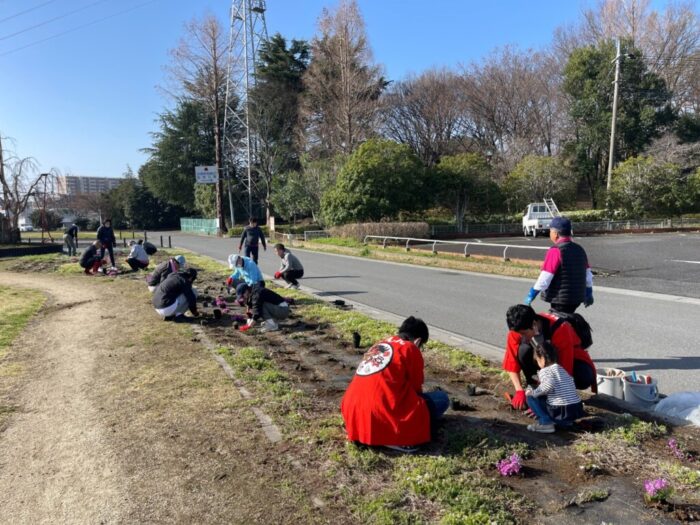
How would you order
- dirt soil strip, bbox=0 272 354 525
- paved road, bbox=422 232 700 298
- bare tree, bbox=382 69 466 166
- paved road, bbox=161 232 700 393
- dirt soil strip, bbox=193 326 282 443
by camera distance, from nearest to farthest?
dirt soil strip, bbox=0 272 354 525, dirt soil strip, bbox=193 326 282 443, paved road, bbox=161 232 700 393, paved road, bbox=422 232 700 298, bare tree, bbox=382 69 466 166

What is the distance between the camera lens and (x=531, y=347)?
13.1 feet

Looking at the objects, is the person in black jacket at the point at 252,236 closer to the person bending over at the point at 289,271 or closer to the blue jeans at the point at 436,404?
the person bending over at the point at 289,271

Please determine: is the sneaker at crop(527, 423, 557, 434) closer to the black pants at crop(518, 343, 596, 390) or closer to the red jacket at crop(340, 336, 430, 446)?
the black pants at crop(518, 343, 596, 390)

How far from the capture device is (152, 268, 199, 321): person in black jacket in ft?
26.7

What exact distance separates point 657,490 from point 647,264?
43.5ft

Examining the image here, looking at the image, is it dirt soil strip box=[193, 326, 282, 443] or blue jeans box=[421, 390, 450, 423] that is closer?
blue jeans box=[421, 390, 450, 423]

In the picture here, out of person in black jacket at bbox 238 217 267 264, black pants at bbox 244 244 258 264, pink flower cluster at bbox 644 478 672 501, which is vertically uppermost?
person in black jacket at bbox 238 217 267 264

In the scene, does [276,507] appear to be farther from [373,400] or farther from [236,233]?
[236,233]

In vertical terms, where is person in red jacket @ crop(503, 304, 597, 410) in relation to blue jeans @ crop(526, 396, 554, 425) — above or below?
above

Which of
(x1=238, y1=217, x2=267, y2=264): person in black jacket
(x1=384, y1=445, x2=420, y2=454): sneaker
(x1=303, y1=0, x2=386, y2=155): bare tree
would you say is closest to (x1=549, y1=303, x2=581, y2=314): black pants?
(x1=384, y1=445, x2=420, y2=454): sneaker

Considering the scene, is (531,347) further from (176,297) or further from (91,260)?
(91,260)

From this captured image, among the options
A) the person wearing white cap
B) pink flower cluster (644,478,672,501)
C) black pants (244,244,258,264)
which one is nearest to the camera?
pink flower cluster (644,478,672,501)

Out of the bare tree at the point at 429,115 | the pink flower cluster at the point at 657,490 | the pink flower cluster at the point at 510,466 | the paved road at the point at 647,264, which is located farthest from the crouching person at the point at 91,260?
the bare tree at the point at 429,115

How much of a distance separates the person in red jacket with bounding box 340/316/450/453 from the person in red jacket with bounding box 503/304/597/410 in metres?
0.96
